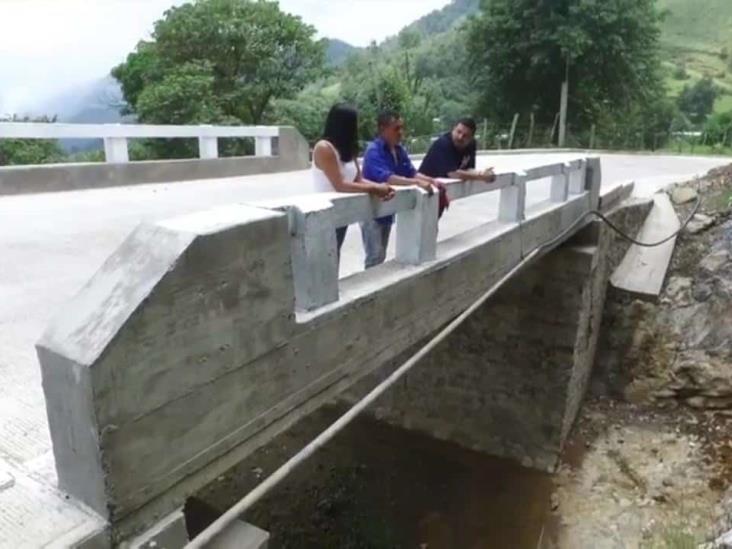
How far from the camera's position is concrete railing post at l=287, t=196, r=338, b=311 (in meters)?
2.55

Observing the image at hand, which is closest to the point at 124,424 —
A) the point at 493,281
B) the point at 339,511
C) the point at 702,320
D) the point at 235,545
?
the point at 235,545

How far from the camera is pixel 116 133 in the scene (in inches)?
334

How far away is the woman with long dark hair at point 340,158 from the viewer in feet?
10.5

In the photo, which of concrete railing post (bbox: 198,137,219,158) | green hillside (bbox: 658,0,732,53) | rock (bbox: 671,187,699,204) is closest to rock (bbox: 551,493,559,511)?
rock (bbox: 671,187,699,204)

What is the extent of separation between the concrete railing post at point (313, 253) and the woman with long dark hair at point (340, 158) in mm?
473

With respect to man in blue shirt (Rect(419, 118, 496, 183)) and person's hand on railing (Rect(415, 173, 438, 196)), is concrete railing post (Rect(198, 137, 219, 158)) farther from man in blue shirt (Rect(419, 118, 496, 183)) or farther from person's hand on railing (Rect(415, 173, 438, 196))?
person's hand on railing (Rect(415, 173, 438, 196))

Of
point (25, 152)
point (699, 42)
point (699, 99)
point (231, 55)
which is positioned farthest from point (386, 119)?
point (699, 42)

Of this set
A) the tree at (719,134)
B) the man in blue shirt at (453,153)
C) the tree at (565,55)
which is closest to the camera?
the man in blue shirt at (453,153)

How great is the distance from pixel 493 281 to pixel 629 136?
2103 centimetres

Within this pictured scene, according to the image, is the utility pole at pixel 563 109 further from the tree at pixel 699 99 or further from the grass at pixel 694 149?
the tree at pixel 699 99

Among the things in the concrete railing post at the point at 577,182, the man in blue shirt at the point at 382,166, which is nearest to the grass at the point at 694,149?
the concrete railing post at the point at 577,182

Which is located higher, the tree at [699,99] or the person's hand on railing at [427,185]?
the tree at [699,99]

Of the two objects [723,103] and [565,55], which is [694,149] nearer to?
[565,55]

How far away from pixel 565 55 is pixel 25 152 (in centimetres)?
1745
